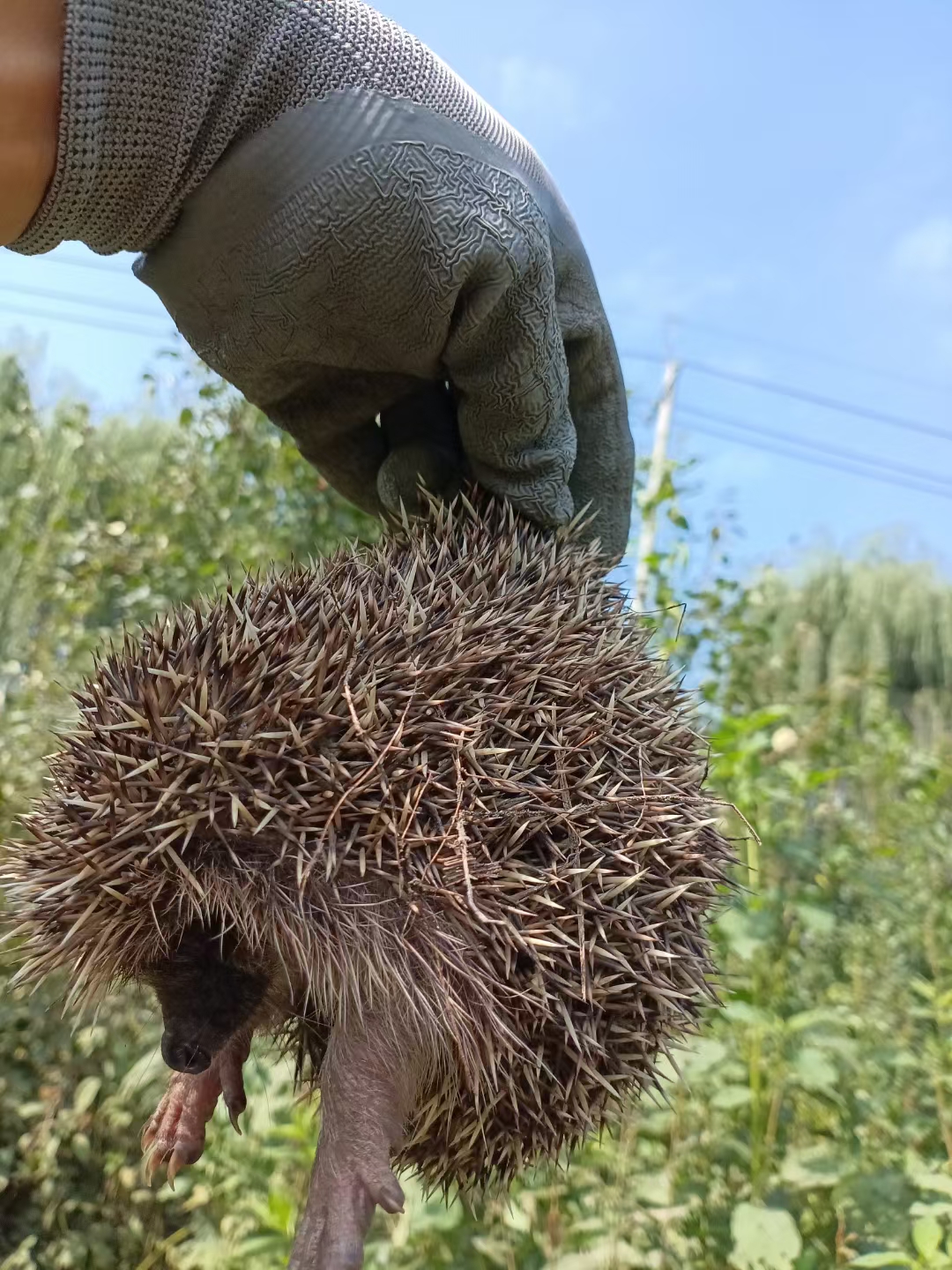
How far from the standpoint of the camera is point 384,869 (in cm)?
75

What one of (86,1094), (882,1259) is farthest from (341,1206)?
(86,1094)

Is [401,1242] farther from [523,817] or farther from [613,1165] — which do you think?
[523,817]

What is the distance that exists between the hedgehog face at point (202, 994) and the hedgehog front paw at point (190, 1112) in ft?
0.43

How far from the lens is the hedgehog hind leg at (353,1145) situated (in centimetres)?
76

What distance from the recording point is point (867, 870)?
2.63m

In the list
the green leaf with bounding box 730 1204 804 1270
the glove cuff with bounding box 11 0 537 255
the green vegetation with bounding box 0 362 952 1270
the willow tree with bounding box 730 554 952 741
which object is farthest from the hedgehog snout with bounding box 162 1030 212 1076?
the willow tree with bounding box 730 554 952 741

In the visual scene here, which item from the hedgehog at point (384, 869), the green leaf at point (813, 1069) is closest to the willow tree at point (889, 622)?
the green leaf at point (813, 1069)

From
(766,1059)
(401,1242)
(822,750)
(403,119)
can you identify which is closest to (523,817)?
(403,119)

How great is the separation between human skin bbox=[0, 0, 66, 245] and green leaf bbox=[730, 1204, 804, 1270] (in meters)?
1.69

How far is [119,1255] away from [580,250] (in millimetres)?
2505

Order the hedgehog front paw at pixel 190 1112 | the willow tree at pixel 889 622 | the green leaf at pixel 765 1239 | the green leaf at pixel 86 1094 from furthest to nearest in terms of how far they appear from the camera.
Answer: the willow tree at pixel 889 622
the green leaf at pixel 86 1094
the green leaf at pixel 765 1239
the hedgehog front paw at pixel 190 1112

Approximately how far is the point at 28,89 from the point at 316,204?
0.25 m

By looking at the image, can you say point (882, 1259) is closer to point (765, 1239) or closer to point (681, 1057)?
point (765, 1239)

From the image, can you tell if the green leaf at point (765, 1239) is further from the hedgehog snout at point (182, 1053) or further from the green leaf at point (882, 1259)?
the hedgehog snout at point (182, 1053)
